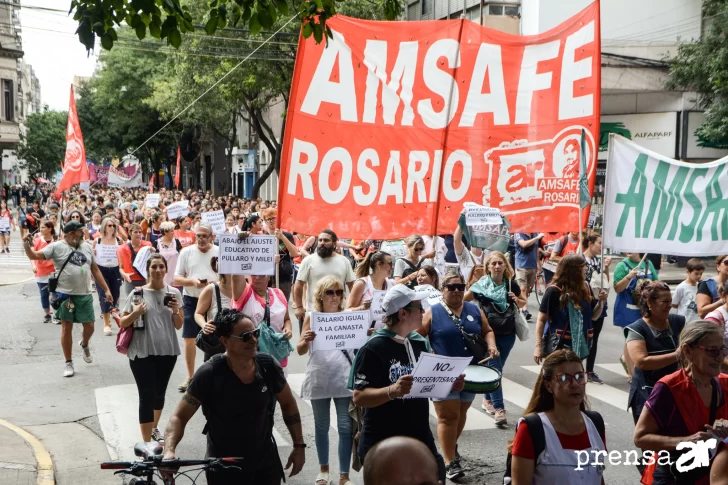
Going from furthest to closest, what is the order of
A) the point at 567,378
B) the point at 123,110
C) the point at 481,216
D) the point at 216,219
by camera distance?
1. the point at 123,110
2. the point at 216,219
3. the point at 481,216
4. the point at 567,378

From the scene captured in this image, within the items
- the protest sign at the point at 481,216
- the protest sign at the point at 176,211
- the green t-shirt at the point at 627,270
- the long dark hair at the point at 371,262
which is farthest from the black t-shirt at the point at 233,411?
the protest sign at the point at 176,211

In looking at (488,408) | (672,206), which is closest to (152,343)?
(488,408)

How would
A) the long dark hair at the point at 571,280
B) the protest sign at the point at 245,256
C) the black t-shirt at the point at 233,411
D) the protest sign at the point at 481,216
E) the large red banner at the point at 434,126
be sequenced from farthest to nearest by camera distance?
the protest sign at the point at 481,216, the long dark hair at the point at 571,280, the large red banner at the point at 434,126, the protest sign at the point at 245,256, the black t-shirt at the point at 233,411

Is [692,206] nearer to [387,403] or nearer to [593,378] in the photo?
[593,378]

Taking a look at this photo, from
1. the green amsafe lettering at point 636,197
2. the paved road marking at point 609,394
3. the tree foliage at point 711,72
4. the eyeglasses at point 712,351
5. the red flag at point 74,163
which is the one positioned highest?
the tree foliage at point 711,72

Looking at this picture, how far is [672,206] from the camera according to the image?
7848 millimetres

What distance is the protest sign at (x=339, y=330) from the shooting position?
6.21 meters

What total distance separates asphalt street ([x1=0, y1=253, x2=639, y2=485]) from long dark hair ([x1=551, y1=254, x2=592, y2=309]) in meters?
1.28

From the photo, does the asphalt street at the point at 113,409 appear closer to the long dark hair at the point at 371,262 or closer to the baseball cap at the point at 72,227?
Answer: the long dark hair at the point at 371,262

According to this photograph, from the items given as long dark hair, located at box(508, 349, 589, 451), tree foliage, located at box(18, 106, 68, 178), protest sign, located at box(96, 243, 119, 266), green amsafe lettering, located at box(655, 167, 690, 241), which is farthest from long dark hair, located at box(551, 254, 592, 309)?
tree foliage, located at box(18, 106, 68, 178)

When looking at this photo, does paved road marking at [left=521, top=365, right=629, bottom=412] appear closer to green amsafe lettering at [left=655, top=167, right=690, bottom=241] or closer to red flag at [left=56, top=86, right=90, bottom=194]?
green amsafe lettering at [left=655, top=167, right=690, bottom=241]

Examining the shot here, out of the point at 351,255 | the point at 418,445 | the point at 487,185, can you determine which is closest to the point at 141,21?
the point at 487,185

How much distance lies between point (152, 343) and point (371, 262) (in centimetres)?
→ 216

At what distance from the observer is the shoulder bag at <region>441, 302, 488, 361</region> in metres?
6.82
